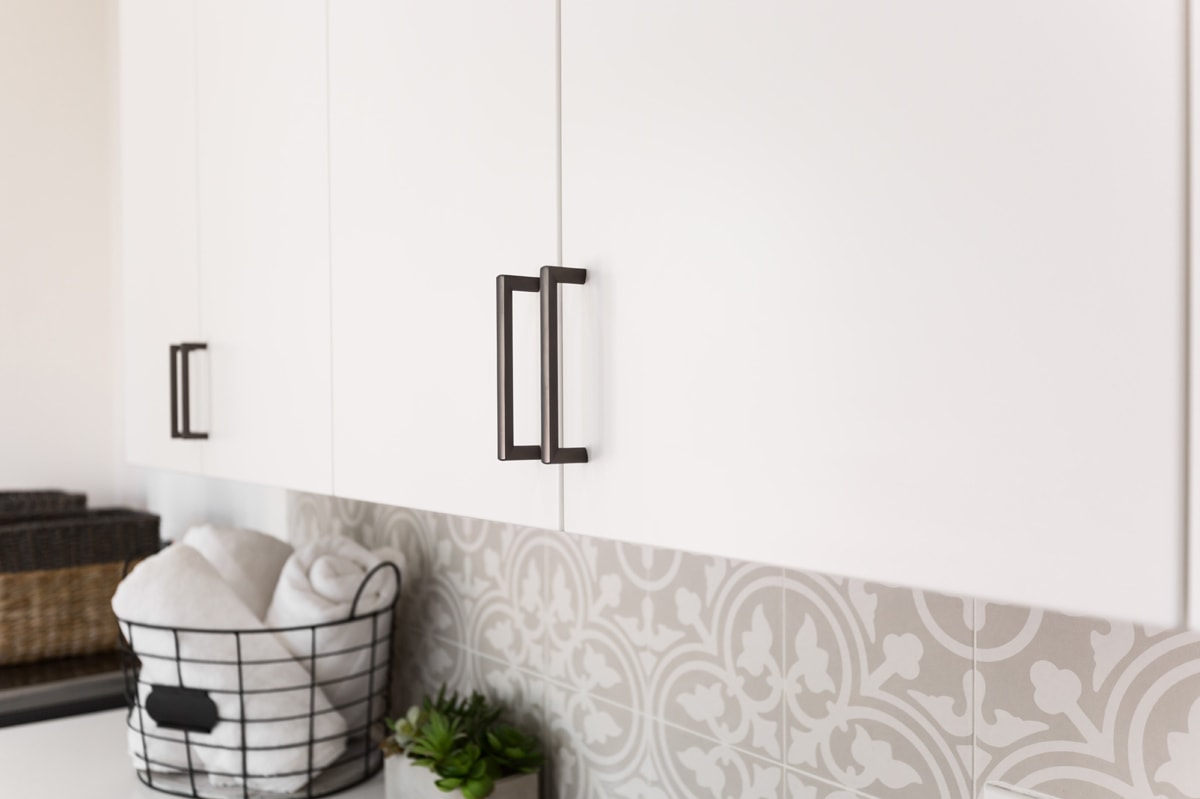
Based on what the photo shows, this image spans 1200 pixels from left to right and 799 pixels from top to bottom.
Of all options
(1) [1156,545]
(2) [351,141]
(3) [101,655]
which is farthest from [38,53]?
(1) [1156,545]

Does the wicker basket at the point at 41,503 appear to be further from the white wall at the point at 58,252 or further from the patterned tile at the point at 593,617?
the patterned tile at the point at 593,617

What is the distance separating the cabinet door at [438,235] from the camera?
0.68 meters

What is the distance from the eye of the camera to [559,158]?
0.65 meters

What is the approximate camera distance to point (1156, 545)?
37cm

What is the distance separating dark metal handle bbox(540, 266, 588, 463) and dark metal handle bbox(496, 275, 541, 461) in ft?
0.07

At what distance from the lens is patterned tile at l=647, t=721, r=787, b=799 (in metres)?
0.93

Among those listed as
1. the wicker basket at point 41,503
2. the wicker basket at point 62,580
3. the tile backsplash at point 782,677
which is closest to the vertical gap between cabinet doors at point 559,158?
the tile backsplash at point 782,677

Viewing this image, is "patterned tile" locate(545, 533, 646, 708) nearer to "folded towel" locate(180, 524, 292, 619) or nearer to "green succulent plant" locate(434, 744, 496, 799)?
"green succulent plant" locate(434, 744, 496, 799)

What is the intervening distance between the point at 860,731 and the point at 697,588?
0.70 feet

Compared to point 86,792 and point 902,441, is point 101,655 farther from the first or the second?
point 902,441

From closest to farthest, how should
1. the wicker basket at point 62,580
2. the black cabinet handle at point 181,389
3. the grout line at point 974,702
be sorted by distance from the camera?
the grout line at point 974,702 < the black cabinet handle at point 181,389 < the wicker basket at point 62,580

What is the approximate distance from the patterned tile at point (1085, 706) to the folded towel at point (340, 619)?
2.64 feet

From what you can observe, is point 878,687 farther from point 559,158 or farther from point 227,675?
point 227,675

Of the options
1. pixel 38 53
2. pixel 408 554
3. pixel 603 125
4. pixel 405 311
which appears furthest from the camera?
pixel 38 53
